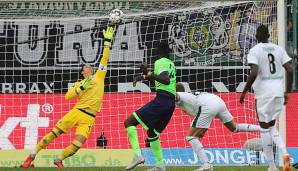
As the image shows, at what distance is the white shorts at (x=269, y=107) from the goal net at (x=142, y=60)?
506 cm

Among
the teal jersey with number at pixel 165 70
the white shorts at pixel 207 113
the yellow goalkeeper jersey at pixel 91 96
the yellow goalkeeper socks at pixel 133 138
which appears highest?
the teal jersey with number at pixel 165 70

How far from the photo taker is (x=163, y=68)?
12078 mm

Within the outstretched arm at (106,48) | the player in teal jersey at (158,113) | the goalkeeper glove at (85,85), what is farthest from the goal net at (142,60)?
the player in teal jersey at (158,113)

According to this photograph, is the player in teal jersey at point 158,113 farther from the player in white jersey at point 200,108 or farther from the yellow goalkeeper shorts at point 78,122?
the yellow goalkeeper shorts at point 78,122

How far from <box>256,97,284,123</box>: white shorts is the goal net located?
5.06 meters

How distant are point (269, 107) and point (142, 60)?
309 inches

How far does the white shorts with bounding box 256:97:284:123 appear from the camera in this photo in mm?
10680

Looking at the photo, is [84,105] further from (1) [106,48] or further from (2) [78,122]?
(1) [106,48]

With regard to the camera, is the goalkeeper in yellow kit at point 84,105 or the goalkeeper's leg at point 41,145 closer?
the goalkeeper's leg at point 41,145

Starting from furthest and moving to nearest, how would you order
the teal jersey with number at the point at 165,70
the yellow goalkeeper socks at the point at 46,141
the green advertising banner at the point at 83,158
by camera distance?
the green advertising banner at the point at 83,158, the yellow goalkeeper socks at the point at 46,141, the teal jersey with number at the point at 165,70

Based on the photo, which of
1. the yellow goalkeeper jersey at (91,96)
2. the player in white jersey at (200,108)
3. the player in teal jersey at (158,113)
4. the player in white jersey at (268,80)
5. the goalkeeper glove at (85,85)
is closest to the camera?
the player in white jersey at (268,80)

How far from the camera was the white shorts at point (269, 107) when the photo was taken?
35.0ft

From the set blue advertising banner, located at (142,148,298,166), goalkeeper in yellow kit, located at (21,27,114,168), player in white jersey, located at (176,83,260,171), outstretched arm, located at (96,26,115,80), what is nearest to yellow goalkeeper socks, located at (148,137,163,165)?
player in white jersey, located at (176,83,260,171)

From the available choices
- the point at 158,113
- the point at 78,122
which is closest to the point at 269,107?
the point at 158,113
